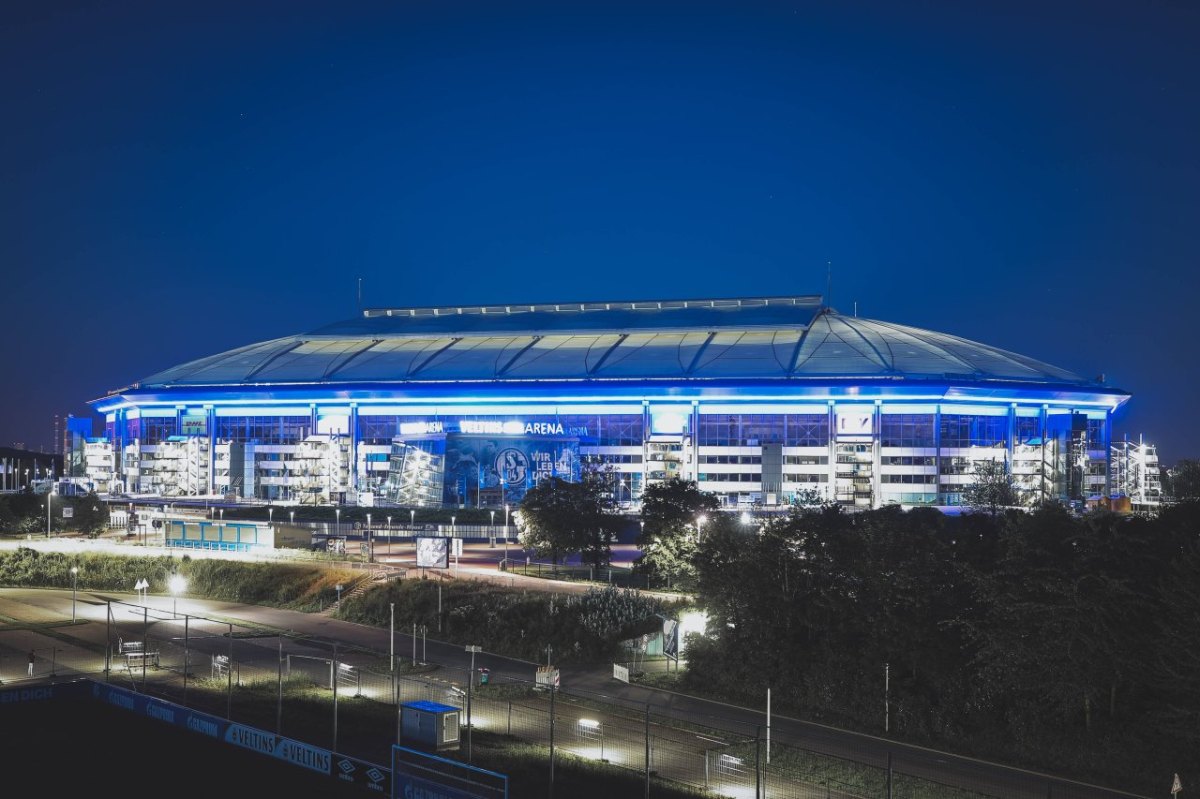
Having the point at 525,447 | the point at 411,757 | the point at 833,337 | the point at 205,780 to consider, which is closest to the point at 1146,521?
the point at 411,757

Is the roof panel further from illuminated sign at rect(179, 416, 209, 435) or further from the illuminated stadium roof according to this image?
illuminated sign at rect(179, 416, 209, 435)

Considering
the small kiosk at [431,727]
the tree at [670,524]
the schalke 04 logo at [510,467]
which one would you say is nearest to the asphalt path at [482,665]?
the small kiosk at [431,727]

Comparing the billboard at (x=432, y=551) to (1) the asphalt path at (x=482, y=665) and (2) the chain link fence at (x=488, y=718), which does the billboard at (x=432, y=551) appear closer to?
(1) the asphalt path at (x=482, y=665)

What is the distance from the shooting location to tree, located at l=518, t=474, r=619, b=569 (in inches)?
2516

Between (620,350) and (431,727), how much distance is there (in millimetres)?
95623

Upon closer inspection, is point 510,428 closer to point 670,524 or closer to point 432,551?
point 670,524

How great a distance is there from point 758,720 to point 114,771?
17624mm

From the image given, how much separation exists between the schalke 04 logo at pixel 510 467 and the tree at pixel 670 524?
39.3 m

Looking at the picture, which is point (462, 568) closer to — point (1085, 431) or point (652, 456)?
point (652, 456)

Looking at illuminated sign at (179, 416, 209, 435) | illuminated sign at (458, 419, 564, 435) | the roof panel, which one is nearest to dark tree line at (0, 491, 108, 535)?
illuminated sign at (458, 419, 564, 435)

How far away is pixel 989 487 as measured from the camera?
327 ft

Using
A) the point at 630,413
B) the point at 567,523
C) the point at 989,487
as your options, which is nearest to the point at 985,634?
the point at 567,523

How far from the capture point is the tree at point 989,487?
9550 centimetres

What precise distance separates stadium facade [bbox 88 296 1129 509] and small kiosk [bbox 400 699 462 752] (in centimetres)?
6888
